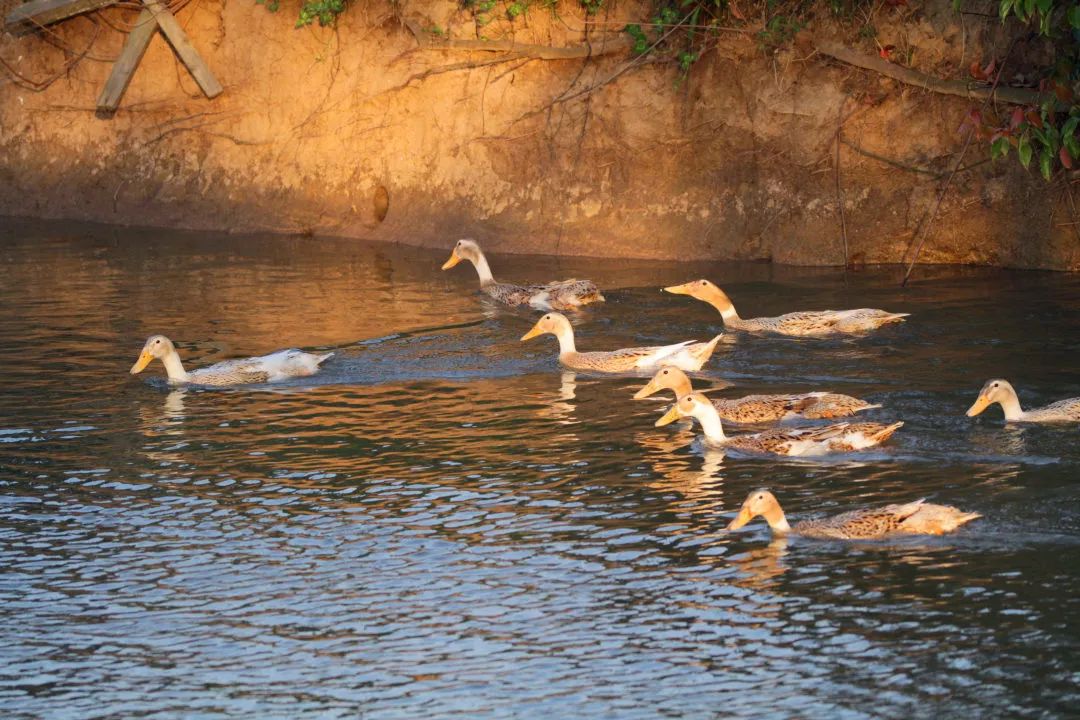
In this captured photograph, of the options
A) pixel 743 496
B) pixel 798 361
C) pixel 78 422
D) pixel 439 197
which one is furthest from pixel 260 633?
pixel 439 197

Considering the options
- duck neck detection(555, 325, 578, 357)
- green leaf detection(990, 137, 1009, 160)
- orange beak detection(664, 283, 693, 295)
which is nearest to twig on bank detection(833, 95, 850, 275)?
green leaf detection(990, 137, 1009, 160)

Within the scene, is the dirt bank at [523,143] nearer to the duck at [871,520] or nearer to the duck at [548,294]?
the duck at [548,294]

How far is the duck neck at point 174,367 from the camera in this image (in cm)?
1341

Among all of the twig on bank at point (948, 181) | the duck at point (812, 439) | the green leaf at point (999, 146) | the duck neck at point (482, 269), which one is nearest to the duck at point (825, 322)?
the green leaf at point (999, 146)

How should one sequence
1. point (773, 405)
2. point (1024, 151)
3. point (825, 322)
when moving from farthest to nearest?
1. point (1024, 151)
2. point (825, 322)
3. point (773, 405)

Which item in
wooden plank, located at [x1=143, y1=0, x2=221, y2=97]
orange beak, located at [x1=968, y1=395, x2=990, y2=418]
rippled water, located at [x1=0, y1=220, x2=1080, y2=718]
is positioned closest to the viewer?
rippled water, located at [x1=0, y1=220, x2=1080, y2=718]

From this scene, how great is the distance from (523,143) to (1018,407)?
33.2ft

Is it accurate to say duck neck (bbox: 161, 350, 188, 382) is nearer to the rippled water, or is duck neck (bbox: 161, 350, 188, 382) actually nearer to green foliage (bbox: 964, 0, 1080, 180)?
the rippled water

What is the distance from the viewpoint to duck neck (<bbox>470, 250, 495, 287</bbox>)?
17.6 metres

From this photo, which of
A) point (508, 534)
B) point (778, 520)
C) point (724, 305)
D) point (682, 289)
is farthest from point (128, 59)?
point (778, 520)

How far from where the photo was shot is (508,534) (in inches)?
361

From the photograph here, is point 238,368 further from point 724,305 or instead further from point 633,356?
point 724,305

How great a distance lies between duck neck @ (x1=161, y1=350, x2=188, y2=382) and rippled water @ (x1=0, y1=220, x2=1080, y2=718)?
0.55 ft

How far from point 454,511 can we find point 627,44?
1086 centimetres
